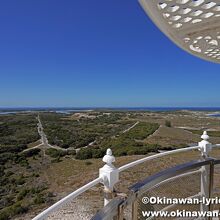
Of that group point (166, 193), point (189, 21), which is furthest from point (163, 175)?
point (189, 21)

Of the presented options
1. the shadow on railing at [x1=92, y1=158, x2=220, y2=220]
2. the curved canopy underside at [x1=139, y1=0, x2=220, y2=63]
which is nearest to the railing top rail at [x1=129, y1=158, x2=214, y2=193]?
the shadow on railing at [x1=92, y1=158, x2=220, y2=220]

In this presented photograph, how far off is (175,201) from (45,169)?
1871 centimetres

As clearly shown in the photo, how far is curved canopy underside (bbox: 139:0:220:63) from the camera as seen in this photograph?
1325 millimetres

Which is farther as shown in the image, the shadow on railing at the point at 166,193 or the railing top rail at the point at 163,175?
the railing top rail at the point at 163,175

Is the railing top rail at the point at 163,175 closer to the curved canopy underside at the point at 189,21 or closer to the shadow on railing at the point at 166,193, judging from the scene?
the shadow on railing at the point at 166,193

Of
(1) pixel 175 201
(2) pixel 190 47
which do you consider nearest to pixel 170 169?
(1) pixel 175 201

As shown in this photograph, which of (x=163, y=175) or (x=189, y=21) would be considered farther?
(x=189, y=21)

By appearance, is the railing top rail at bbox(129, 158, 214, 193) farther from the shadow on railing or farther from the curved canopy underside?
the curved canopy underside

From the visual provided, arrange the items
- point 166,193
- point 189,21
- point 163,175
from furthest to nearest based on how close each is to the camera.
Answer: point 189,21 → point 166,193 → point 163,175

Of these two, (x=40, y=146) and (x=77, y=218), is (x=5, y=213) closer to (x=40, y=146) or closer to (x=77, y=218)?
(x=77, y=218)

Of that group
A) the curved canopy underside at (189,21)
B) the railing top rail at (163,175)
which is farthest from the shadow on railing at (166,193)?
the curved canopy underside at (189,21)

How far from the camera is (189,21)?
1.55 m

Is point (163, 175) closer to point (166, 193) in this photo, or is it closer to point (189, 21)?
point (166, 193)

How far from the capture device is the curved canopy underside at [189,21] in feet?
4.35
